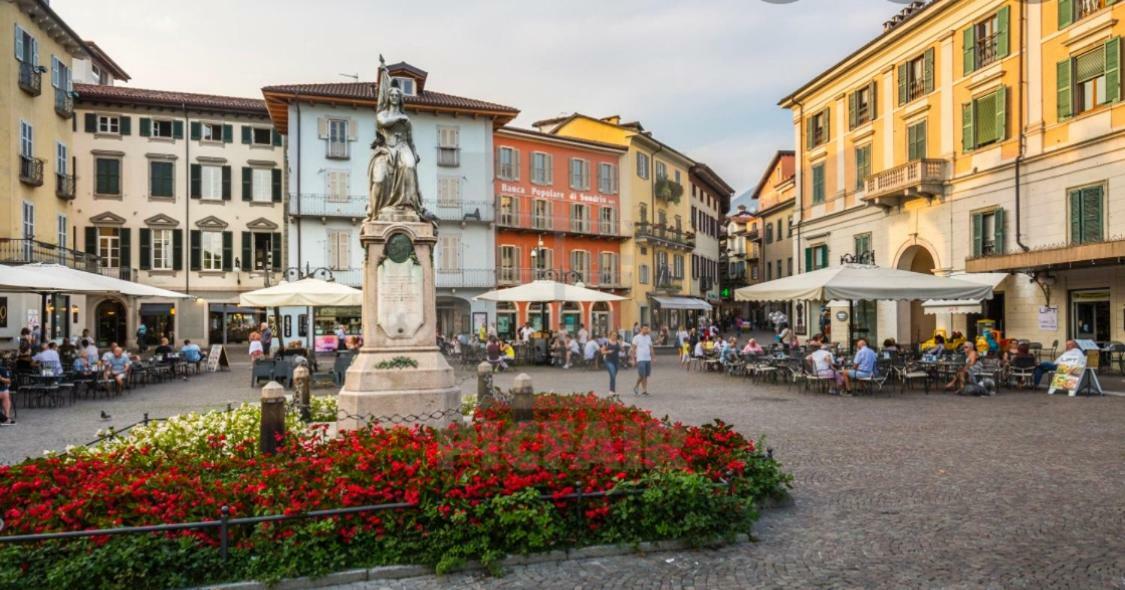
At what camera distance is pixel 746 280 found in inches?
3007

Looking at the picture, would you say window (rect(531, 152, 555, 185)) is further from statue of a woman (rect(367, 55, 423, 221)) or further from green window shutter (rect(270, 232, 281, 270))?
statue of a woman (rect(367, 55, 423, 221))

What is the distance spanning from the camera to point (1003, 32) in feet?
78.8

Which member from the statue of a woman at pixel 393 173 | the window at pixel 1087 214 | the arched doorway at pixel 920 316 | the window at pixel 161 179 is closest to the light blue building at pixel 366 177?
the window at pixel 161 179

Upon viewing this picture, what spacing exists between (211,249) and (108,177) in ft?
20.3

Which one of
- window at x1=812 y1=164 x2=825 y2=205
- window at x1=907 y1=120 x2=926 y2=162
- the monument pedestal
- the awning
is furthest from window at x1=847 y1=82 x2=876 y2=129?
the monument pedestal

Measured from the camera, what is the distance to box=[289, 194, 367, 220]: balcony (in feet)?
119

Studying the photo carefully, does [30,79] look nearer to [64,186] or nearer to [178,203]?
[64,186]

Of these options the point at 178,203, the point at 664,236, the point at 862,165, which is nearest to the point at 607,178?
the point at 664,236

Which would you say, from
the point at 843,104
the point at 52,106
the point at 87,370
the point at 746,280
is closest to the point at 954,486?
the point at 87,370

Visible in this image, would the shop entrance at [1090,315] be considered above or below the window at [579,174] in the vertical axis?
below

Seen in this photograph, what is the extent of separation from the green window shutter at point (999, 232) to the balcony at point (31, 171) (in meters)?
35.5

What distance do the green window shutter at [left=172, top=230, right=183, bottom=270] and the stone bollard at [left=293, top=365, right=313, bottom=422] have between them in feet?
107

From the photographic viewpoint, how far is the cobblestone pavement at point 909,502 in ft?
Result: 17.4

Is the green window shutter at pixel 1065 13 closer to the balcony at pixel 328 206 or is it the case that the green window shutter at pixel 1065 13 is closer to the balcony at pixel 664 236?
the balcony at pixel 664 236
